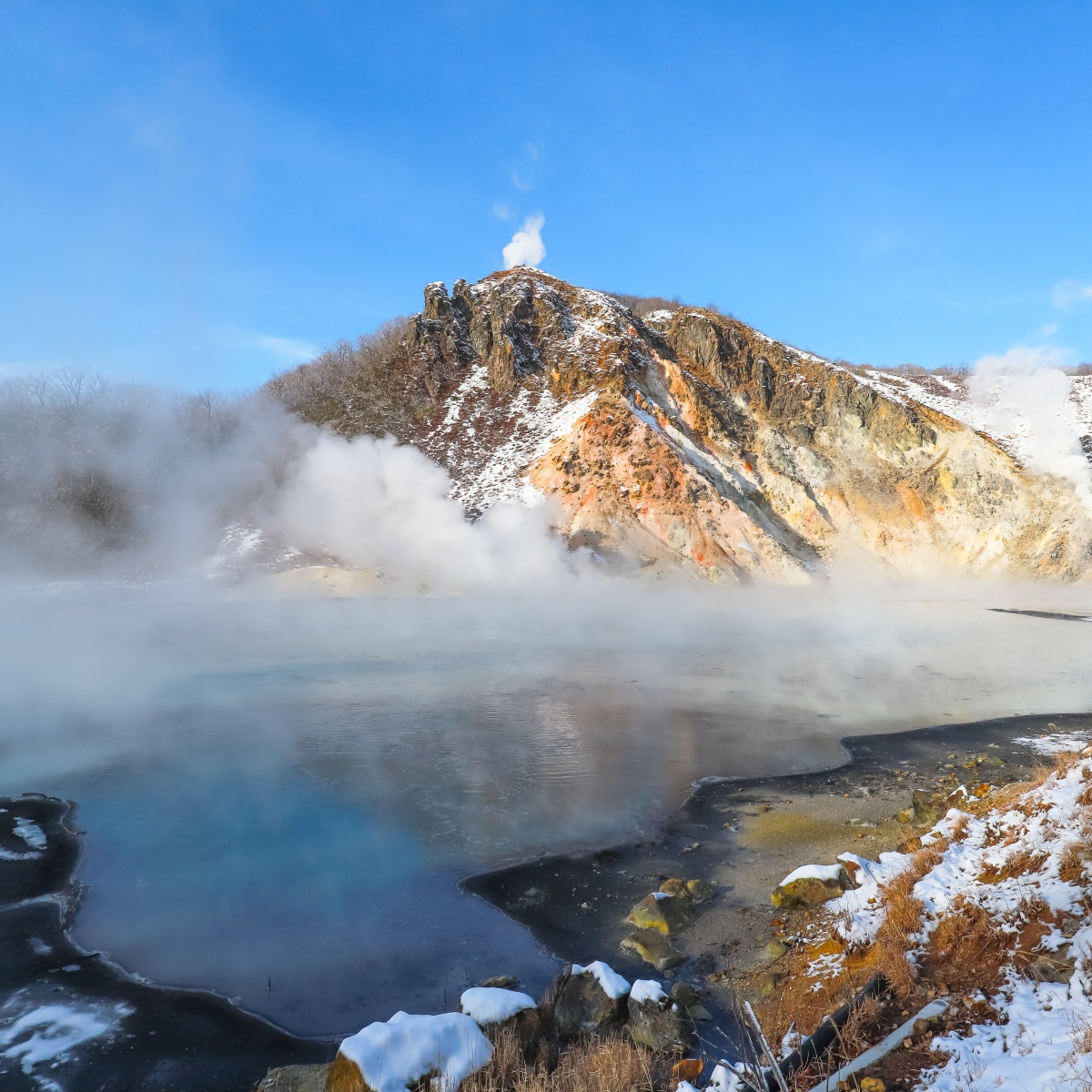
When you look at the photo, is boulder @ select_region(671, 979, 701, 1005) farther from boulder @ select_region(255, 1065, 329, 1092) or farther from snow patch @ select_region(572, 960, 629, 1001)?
boulder @ select_region(255, 1065, 329, 1092)

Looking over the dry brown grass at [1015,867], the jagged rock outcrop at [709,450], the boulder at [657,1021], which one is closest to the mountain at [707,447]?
the jagged rock outcrop at [709,450]

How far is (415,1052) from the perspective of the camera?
4.25 m

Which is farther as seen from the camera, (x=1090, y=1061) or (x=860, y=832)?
(x=860, y=832)

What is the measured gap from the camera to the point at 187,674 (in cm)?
1642

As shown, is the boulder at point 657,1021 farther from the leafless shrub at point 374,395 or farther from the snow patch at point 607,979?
the leafless shrub at point 374,395

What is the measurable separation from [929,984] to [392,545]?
2938 cm

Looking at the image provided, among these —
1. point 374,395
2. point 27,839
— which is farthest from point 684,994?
point 374,395

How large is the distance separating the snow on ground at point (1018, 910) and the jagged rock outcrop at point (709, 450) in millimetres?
25968

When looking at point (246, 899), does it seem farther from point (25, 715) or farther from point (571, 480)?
point (571, 480)

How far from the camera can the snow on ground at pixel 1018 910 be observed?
3631 mm

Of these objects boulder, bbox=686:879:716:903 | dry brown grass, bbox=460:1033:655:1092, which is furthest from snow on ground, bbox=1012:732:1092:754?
dry brown grass, bbox=460:1033:655:1092

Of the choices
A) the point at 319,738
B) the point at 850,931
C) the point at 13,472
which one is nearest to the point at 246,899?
the point at 319,738

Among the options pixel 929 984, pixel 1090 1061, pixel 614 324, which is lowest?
pixel 929 984

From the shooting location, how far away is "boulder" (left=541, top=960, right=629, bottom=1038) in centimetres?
508
